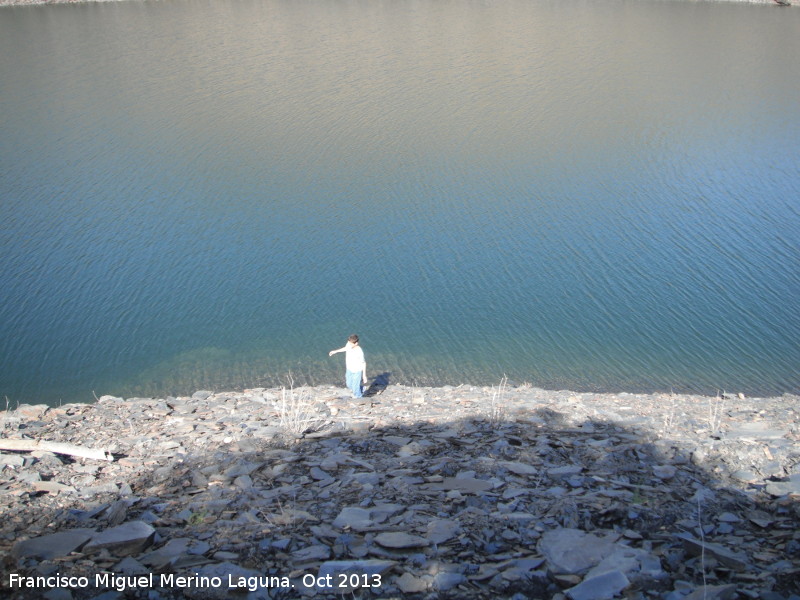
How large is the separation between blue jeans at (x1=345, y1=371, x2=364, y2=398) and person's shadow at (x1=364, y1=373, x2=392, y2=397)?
1.82ft

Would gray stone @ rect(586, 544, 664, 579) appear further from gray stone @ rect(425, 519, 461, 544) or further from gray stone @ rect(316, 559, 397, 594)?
gray stone @ rect(316, 559, 397, 594)

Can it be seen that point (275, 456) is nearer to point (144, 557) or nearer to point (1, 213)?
point (144, 557)

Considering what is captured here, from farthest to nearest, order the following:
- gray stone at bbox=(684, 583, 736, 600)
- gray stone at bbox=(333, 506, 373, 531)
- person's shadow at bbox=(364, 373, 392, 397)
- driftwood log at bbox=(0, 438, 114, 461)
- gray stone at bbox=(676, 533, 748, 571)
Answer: person's shadow at bbox=(364, 373, 392, 397) → driftwood log at bbox=(0, 438, 114, 461) → gray stone at bbox=(333, 506, 373, 531) → gray stone at bbox=(676, 533, 748, 571) → gray stone at bbox=(684, 583, 736, 600)

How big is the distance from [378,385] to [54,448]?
6611 millimetres

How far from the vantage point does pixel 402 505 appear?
702 cm

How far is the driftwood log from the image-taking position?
8578 mm

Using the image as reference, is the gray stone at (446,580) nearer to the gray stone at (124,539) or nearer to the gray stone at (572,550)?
the gray stone at (572,550)

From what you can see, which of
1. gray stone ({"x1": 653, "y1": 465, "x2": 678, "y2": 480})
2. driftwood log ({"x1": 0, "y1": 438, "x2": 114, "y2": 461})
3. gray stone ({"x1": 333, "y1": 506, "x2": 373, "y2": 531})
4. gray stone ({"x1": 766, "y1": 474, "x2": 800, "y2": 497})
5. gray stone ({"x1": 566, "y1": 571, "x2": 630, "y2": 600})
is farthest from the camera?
driftwood log ({"x1": 0, "y1": 438, "x2": 114, "y2": 461})

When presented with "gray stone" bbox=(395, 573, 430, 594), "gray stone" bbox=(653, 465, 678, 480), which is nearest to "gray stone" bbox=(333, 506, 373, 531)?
"gray stone" bbox=(395, 573, 430, 594)

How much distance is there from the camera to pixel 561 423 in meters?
10.0

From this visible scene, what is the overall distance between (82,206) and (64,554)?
1964 centimetres

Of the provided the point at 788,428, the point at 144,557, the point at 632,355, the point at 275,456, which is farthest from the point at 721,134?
the point at 144,557

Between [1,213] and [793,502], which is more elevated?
[1,213]

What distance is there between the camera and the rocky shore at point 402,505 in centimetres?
557
